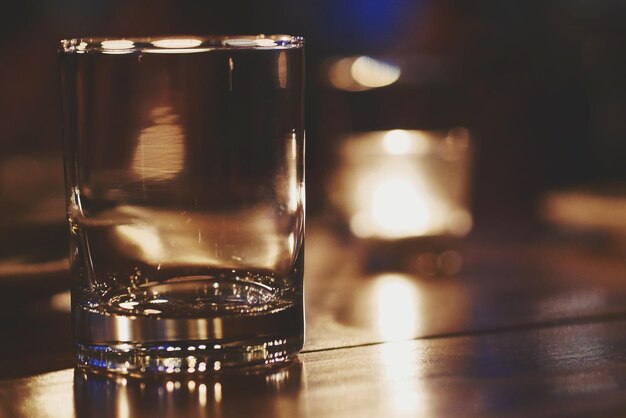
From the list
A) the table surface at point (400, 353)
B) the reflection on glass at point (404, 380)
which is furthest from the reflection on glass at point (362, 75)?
the reflection on glass at point (404, 380)

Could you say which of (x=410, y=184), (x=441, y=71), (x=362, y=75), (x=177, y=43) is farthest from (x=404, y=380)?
(x=441, y=71)

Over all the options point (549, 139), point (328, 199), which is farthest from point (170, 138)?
point (549, 139)

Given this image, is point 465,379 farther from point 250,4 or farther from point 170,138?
point 250,4

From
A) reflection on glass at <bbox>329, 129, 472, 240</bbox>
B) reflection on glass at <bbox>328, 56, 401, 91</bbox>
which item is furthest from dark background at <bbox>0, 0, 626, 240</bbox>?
reflection on glass at <bbox>329, 129, 472, 240</bbox>

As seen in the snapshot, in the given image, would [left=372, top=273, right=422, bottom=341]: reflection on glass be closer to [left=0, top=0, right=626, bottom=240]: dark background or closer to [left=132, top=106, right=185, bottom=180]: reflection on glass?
[left=132, top=106, right=185, bottom=180]: reflection on glass

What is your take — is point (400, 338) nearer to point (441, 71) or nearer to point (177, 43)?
point (177, 43)
